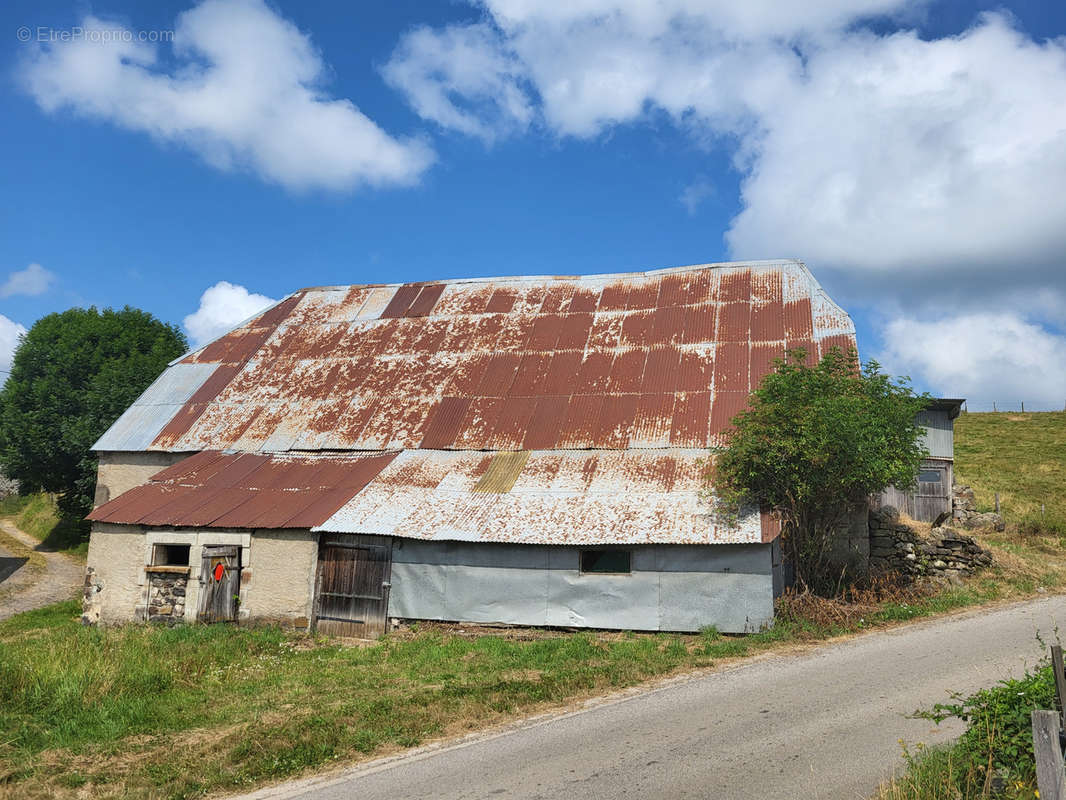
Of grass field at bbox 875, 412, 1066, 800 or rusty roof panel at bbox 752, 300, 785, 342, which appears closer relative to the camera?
grass field at bbox 875, 412, 1066, 800

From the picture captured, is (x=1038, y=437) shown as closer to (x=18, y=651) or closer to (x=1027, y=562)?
(x=1027, y=562)

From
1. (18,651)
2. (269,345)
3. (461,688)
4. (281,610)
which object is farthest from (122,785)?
(269,345)

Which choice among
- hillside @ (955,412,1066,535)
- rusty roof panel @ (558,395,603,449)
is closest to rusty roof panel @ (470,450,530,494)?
rusty roof panel @ (558,395,603,449)

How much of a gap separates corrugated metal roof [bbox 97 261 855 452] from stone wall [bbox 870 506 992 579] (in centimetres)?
476

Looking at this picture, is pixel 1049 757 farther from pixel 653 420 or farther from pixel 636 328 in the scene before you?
pixel 636 328

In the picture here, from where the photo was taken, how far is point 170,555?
753 inches

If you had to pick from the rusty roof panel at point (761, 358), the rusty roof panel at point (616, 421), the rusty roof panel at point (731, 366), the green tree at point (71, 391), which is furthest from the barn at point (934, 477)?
the green tree at point (71, 391)

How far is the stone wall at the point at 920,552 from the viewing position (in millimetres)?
18266

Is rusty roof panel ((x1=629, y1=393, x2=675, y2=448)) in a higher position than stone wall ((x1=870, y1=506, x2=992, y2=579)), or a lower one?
higher

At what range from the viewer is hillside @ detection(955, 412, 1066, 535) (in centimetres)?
2945

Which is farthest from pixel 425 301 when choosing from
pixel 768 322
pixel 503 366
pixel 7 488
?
pixel 7 488

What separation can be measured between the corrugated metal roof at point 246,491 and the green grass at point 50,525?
15.2 metres

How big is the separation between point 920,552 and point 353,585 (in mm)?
13560

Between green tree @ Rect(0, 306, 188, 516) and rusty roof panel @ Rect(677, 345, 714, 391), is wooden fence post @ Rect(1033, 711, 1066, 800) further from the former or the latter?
green tree @ Rect(0, 306, 188, 516)
